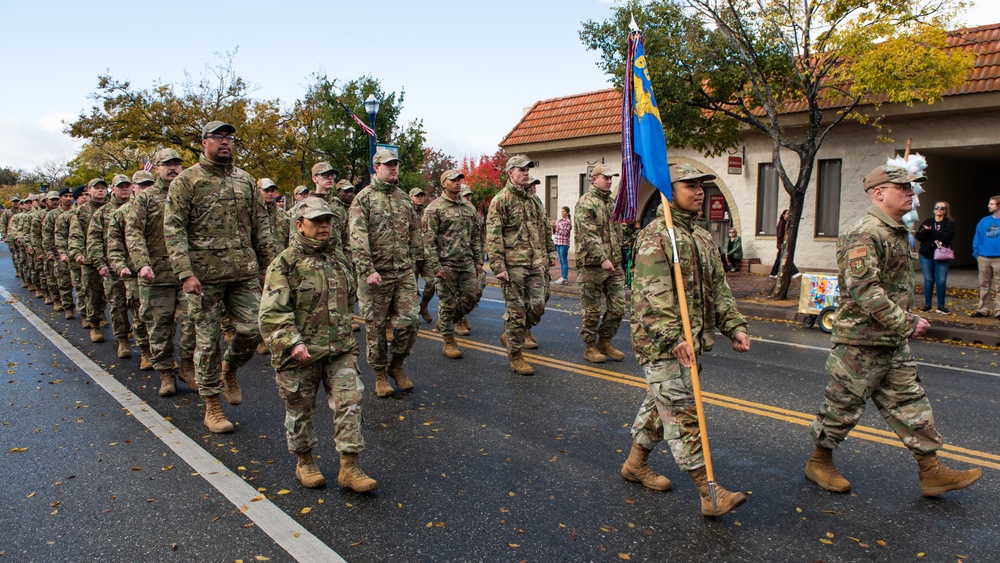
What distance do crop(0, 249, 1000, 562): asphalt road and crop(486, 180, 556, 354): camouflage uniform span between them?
74 cm

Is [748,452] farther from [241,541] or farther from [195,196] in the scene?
[195,196]

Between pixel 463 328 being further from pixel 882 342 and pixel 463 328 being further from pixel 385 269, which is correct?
pixel 882 342

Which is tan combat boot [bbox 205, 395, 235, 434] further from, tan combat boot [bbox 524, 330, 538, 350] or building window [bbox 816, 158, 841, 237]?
building window [bbox 816, 158, 841, 237]

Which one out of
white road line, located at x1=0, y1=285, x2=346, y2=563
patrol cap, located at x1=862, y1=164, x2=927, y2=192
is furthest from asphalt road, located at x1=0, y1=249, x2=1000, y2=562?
patrol cap, located at x1=862, y1=164, x2=927, y2=192

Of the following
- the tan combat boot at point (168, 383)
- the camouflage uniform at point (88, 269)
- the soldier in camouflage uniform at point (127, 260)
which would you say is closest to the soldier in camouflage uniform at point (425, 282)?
the soldier in camouflage uniform at point (127, 260)

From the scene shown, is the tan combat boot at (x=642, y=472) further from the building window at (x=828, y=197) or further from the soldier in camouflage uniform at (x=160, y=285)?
the building window at (x=828, y=197)

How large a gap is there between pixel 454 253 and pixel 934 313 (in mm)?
8354

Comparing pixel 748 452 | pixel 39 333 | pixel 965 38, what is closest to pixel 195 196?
pixel 748 452

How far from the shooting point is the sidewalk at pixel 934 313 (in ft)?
35.9

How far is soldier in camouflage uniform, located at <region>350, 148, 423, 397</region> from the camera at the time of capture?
705 centimetres

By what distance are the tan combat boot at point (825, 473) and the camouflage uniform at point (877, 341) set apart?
0.12 meters

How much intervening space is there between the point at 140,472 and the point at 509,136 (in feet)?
76.0

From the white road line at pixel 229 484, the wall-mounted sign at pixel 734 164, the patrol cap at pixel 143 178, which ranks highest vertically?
A: the wall-mounted sign at pixel 734 164

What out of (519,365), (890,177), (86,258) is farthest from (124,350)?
(890,177)
